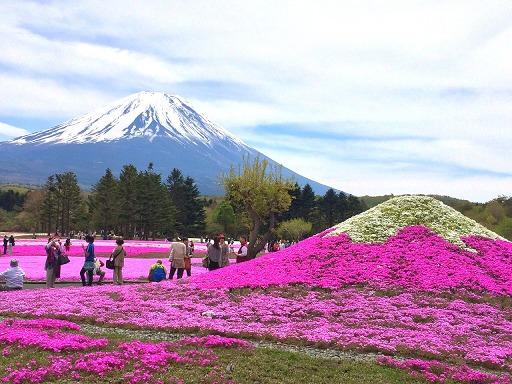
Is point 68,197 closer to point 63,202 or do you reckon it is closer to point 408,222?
point 63,202

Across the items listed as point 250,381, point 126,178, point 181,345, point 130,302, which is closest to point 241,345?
point 181,345

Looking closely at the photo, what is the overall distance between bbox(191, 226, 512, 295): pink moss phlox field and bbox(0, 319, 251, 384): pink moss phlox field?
409 inches

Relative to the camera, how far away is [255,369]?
11312 mm

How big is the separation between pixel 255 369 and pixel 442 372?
4.43m

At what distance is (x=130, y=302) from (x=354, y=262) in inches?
460

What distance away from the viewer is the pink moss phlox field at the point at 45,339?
12.2m

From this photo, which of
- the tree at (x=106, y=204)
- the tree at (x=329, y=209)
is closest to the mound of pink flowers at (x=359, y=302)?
the tree at (x=106, y=204)

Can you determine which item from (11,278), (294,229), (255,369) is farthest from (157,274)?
(294,229)

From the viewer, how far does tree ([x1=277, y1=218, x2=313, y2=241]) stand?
103 m

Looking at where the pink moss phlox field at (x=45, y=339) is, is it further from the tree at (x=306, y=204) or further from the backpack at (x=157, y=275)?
the tree at (x=306, y=204)

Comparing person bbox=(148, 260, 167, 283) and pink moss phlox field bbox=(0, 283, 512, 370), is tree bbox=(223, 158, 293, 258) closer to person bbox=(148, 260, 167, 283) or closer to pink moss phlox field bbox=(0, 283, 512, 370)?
person bbox=(148, 260, 167, 283)

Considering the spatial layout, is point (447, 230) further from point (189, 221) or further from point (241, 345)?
point (189, 221)

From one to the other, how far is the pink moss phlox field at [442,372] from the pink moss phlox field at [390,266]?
10.2 metres

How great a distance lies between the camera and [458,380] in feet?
37.9
